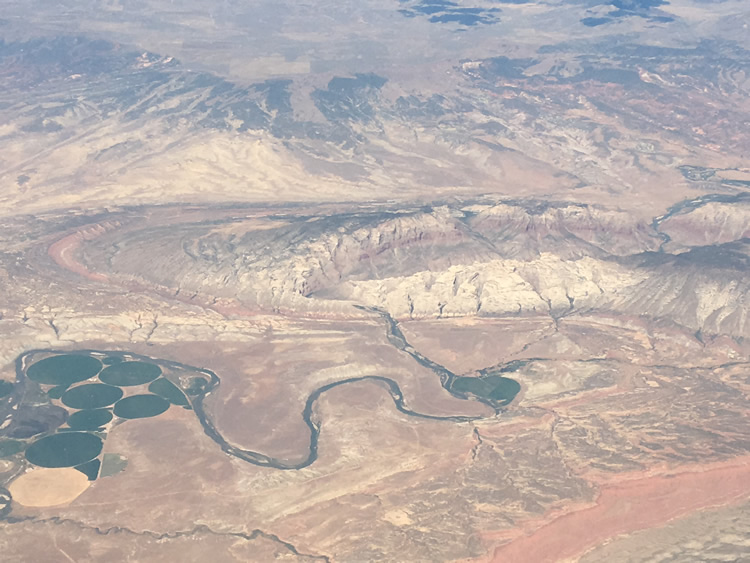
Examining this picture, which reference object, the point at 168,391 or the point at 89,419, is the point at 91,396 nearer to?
the point at 89,419

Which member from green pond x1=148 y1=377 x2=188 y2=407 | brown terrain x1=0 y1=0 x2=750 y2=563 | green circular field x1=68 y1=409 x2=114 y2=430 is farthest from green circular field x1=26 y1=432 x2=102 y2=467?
green pond x1=148 y1=377 x2=188 y2=407

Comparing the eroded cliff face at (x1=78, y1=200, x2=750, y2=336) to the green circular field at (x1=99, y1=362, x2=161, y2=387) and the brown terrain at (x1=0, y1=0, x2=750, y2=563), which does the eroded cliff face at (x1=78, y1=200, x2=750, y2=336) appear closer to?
the brown terrain at (x1=0, y1=0, x2=750, y2=563)

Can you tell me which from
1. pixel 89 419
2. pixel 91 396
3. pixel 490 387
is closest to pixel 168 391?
pixel 91 396

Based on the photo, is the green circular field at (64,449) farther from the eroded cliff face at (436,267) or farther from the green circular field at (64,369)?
the eroded cliff face at (436,267)

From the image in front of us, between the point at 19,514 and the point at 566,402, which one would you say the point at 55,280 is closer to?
the point at 19,514

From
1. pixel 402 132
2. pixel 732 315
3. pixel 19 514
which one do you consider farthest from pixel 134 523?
pixel 402 132
